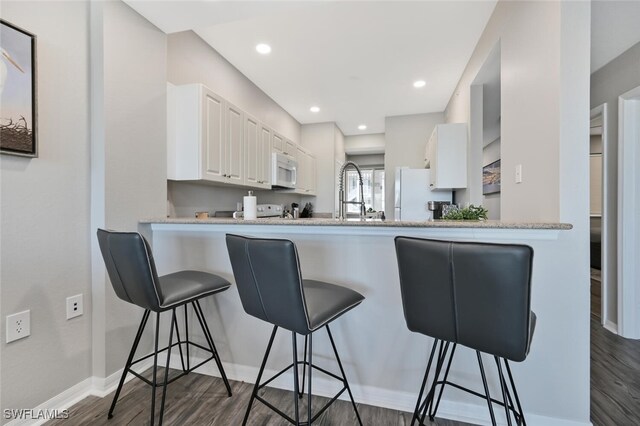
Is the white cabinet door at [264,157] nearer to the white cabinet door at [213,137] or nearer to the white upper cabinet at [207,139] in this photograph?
the white upper cabinet at [207,139]

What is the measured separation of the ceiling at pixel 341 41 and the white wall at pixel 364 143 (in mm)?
1898

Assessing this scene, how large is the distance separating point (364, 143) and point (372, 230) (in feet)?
16.9

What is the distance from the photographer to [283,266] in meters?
1.10

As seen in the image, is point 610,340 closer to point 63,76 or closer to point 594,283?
point 594,283

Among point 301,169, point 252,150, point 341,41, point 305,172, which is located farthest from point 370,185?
point 341,41

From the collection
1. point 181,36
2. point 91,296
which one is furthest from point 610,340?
point 181,36

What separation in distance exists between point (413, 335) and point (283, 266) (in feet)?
3.01

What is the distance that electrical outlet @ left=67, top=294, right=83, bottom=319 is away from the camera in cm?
161

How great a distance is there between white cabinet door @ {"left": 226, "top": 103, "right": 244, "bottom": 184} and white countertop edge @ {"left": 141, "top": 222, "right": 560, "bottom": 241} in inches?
37.8

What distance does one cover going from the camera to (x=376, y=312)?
5.25ft

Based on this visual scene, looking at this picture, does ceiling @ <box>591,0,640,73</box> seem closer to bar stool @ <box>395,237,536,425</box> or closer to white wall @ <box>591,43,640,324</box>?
white wall @ <box>591,43,640,324</box>

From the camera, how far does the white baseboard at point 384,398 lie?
55.7 inches

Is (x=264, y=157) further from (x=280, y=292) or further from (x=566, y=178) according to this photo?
(x=566, y=178)

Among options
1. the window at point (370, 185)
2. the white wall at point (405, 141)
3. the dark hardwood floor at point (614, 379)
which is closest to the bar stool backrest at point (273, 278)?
the dark hardwood floor at point (614, 379)
